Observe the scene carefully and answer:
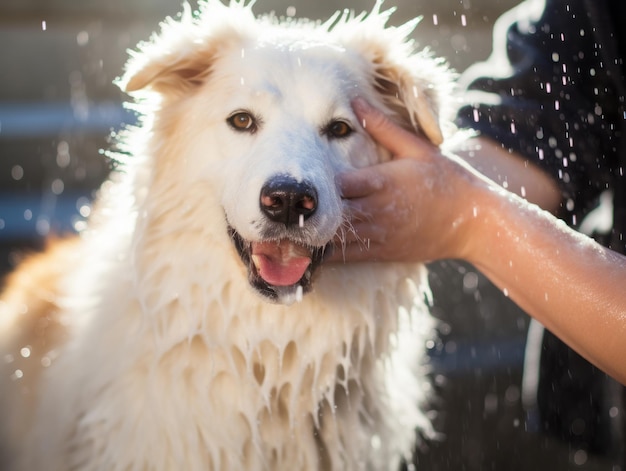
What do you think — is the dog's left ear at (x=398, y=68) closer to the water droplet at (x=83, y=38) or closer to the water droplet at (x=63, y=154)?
the water droplet at (x=63, y=154)

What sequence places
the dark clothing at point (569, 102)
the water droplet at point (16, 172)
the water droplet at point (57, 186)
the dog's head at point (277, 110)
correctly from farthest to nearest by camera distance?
the water droplet at point (57, 186) < the water droplet at point (16, 172) < the dark clothing at point (569, 102) < the dog's head at point (277, 110)

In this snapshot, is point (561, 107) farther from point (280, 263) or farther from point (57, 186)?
point (57, 186)

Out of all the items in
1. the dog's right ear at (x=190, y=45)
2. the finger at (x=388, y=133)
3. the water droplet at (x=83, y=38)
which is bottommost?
the water droplet at (x=83, y=38)

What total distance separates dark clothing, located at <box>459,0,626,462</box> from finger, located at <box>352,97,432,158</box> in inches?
16.1

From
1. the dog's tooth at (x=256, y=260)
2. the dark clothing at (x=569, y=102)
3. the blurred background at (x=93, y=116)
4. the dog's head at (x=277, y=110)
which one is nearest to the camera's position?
the dog's head at (x=277, y=110)

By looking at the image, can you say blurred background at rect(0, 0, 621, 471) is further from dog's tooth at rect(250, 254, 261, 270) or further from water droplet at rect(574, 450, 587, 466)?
dog's tooth at rect(250, 254, 261, 270)

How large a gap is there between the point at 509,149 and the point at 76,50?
4540 millimetres

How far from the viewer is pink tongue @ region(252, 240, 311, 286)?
213cm

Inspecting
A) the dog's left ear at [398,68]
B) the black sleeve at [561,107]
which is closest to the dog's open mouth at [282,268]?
the dog's left ear at [398,68]

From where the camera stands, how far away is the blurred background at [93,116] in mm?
5266

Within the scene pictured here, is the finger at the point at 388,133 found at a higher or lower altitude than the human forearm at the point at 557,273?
higher

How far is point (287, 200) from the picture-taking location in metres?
1.97

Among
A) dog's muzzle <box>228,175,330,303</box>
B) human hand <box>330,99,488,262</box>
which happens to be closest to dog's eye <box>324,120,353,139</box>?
human hand <box>330,99,488,262</box>

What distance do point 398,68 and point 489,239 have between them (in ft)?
2.42
